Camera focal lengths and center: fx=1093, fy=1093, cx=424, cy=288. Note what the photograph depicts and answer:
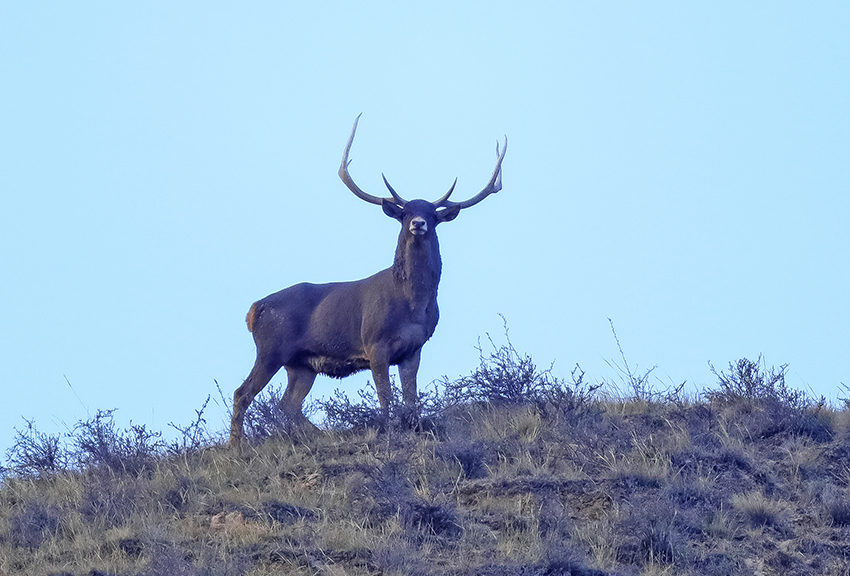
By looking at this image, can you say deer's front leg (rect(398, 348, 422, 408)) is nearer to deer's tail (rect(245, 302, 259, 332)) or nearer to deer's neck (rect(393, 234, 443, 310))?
deer's neck (rect(393, 234, 443, 310))

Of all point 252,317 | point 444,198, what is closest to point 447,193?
point 444,198

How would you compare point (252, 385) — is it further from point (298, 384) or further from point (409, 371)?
point (409, 371)

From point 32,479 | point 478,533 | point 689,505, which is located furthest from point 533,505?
point 32,479

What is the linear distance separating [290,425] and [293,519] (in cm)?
272

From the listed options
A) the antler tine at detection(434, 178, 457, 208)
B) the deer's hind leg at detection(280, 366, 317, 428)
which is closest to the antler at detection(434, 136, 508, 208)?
the antler tine at detection(434, 178, 457, 208)

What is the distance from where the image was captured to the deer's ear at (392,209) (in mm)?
12742

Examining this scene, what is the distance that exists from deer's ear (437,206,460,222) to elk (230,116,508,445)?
1 cm

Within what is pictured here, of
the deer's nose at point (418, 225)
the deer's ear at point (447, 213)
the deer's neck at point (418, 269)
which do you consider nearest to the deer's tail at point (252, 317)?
the deer's neck at point (418, 269)

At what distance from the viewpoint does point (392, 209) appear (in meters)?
12.8

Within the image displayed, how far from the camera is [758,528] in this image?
313 inches

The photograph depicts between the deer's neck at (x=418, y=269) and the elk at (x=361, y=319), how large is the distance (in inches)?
0.4

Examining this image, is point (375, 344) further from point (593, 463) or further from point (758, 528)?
point (758, 528)

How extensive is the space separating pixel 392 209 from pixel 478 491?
4.90 metres

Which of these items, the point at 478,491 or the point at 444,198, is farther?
the point at 444,198
